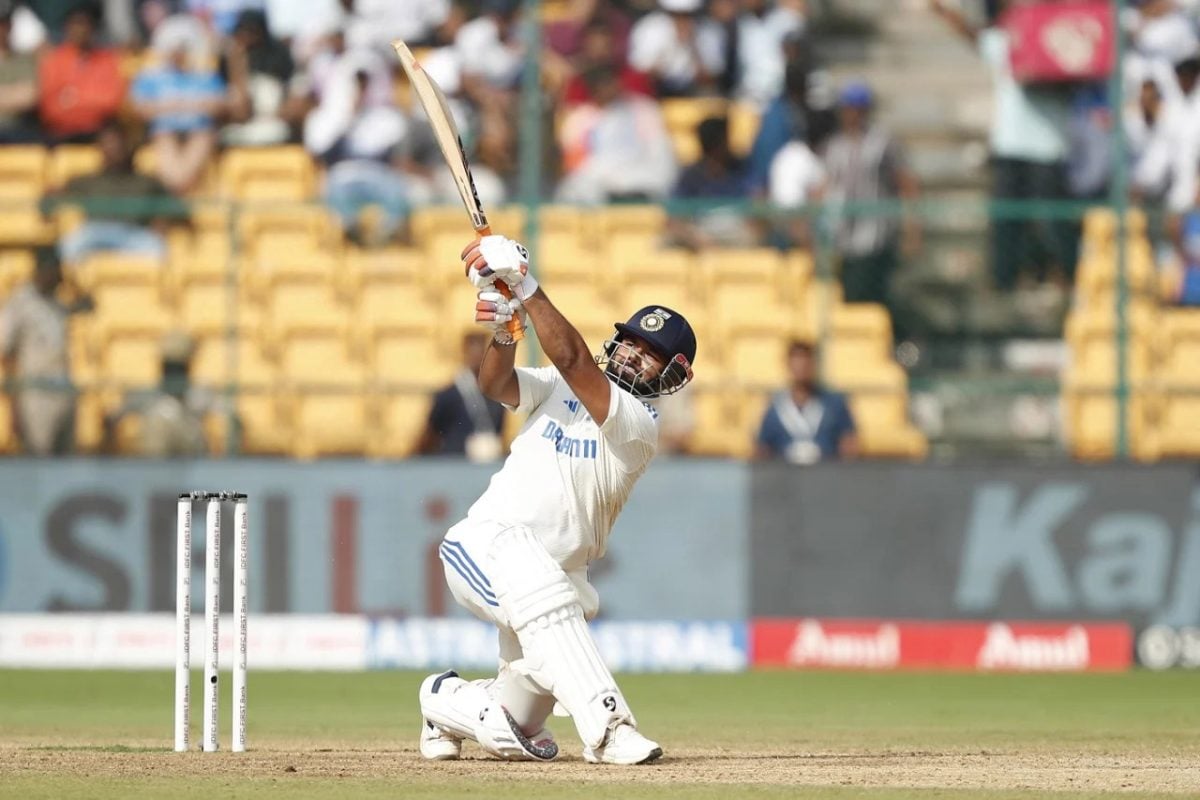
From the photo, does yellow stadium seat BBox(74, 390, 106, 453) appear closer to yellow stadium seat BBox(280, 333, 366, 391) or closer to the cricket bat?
yellow stadium seat BBox(280, 333, 366, 391)

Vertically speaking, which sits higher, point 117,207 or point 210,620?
point 117,207

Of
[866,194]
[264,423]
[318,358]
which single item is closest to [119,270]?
[318,358]

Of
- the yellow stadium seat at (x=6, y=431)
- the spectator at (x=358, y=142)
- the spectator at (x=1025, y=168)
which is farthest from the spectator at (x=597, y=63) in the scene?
the yellow stadium seat at (x=6, y=431)

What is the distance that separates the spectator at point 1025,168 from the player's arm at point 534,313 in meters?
6.56

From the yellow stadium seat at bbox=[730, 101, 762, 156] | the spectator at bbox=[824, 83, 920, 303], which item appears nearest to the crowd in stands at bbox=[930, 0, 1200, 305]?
the spectator at bbox=[824, 83, 920, 303]

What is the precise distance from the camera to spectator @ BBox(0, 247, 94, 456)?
12.7 meters

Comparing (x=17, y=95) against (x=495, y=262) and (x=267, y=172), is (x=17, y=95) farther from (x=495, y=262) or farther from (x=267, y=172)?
(x=495, y=262)

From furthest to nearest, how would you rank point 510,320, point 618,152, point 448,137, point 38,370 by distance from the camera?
point 618,152
point 38,370
point 448,137
point 510,320

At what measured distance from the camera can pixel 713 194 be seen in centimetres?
1369

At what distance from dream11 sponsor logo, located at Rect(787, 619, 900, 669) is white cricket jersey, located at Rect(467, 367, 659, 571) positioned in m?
5.78

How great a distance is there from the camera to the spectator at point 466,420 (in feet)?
41.5

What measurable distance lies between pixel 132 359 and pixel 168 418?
0.62 meters

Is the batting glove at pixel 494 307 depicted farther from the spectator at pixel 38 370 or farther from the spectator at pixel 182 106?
the spectator at pixel 182 106

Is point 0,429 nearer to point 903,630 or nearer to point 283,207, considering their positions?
point 283,207
